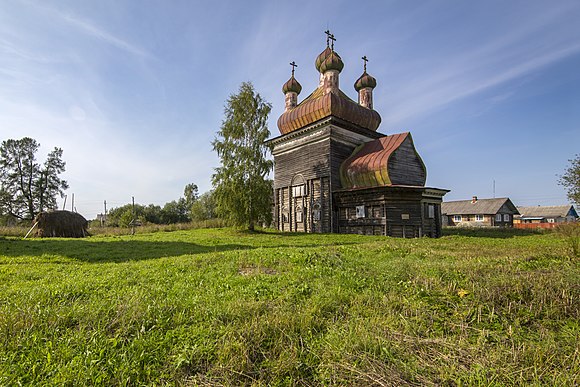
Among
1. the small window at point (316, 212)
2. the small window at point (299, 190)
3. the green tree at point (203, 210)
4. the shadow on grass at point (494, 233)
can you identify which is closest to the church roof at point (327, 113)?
the small window at point (299, 190)

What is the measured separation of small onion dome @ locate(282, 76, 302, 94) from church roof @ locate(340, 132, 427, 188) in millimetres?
11513

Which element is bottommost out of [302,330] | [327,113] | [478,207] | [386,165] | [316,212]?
[302,330]

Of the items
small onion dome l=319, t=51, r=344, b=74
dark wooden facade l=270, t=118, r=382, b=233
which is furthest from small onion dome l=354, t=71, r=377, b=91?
dark wooden facade l=270, t=118, r=382, b=233

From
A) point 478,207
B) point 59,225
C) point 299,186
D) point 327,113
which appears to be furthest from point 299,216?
point 478,207

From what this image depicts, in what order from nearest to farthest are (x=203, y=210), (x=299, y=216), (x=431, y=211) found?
(x=431, y=211) < (x=299, y=216) < (x=203, y=210)

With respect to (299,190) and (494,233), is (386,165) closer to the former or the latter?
(299,190)

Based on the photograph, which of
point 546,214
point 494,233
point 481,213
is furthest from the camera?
point 546,214

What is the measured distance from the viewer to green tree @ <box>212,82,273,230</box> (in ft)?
71.6

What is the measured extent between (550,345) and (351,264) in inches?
165

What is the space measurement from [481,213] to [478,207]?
5.33ft

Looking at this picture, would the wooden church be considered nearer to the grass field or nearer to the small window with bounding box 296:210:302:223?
the small window with bounding box 296:210:302:223

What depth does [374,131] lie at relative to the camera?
85.8 ft

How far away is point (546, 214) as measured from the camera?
198 feet

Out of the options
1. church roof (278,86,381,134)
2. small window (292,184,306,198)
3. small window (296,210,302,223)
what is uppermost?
church roof (278,86,381,134)
